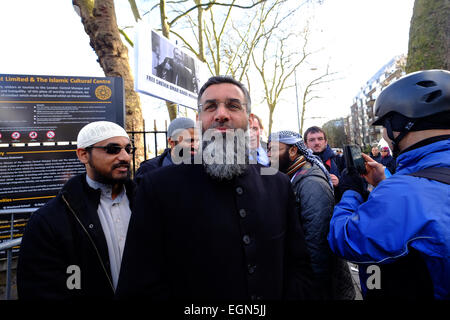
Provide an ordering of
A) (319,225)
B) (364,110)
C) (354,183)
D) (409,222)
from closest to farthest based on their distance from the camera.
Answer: (409,222), (354,183), (319,225), (364,110)

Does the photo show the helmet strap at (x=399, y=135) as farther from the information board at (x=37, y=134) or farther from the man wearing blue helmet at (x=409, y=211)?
the information board at (x=37, y=134)

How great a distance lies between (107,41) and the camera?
4637mm

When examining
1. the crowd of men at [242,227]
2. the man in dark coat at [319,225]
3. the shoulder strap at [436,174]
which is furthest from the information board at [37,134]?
the shoulder strap at [436,174]

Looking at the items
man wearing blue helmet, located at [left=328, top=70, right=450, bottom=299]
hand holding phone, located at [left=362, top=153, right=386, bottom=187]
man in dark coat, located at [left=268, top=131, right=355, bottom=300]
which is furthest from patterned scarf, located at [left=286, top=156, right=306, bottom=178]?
man wearing blue helmet, located at [left=328, top=70, right=450, bottom=299]

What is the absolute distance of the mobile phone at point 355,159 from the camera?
6.34 ft

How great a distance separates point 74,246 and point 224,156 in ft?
4.16

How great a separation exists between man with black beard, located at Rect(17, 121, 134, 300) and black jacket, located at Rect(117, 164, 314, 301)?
A: 28.8 inches

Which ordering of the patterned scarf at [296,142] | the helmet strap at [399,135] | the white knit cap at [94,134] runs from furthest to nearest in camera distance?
1. the patterned scarf at [296,142]
2. the white knit cap at [94,134]
3. the helmet strap at [399,135]

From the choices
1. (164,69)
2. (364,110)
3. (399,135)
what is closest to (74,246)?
(399,135)

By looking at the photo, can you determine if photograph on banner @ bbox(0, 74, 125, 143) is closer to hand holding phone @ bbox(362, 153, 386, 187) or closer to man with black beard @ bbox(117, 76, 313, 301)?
man with black beard @ bbox(117, 76, 313, 301)

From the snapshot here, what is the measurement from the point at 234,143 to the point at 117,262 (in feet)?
4.20

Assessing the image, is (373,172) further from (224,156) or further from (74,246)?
(74,246)

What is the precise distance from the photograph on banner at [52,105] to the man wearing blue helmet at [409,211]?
3472 mm
